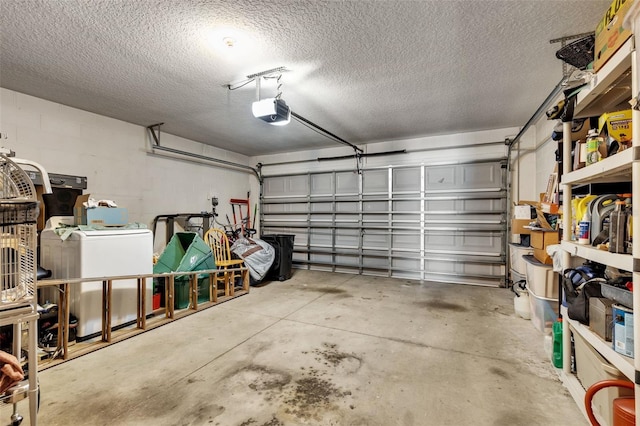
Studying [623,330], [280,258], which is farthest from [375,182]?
[623,330]

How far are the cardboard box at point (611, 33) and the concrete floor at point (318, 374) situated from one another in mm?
2074

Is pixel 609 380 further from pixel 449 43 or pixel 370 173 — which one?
pixel 370 173

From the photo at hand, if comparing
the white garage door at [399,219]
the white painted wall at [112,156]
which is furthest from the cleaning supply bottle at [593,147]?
the white painted wall at [112,156]

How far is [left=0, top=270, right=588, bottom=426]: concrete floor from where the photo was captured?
172 centimetres

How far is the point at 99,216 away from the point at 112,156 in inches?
74.0

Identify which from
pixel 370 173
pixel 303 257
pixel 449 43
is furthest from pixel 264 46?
pixel 303 257

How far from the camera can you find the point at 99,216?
299cm

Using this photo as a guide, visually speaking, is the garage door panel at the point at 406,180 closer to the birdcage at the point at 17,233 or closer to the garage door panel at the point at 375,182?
the garage door panel at the point at 375,182

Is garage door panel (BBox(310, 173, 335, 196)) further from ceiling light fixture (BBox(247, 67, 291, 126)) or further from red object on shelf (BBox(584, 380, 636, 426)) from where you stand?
red object on shelf (BBox(584, 380, 636, 426))

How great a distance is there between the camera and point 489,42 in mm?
2396

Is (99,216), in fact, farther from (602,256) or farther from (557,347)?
(557,347)

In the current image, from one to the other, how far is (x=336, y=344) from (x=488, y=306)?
2.46m

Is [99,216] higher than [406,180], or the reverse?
[406,180]

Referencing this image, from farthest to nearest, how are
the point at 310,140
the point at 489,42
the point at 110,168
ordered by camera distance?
the point at 310,140
the point at 110,168
the point at 489,42
